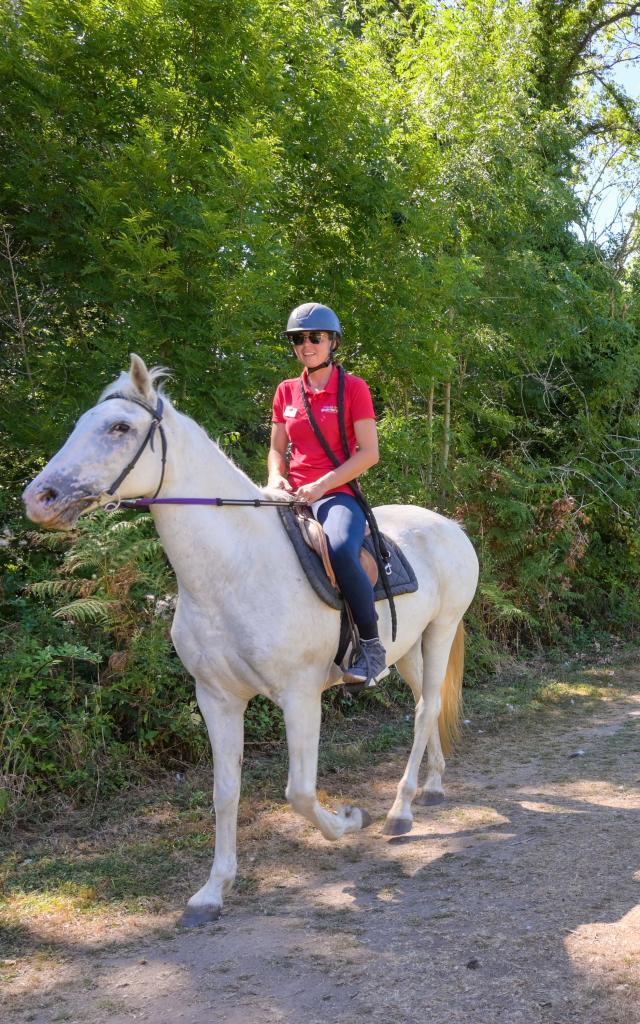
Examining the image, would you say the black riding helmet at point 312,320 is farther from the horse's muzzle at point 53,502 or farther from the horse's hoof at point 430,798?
the horse's hoof at point 430,798

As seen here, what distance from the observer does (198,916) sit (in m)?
3.81

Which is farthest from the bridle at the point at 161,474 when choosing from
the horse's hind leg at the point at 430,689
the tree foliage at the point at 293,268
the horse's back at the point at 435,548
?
the horse's hind leg at the point at 430,689

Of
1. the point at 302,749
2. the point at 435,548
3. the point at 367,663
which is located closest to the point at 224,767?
the point at 302,749

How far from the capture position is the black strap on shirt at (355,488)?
4289 millimetres

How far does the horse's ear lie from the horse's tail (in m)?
3.26

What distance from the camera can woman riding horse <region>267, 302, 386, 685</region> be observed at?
410cm

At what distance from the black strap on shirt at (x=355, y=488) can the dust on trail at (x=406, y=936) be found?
4.18ft

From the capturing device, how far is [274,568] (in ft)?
12.8

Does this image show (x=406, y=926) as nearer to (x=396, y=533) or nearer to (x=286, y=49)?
(x=396, y=533)

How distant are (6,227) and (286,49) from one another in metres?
2.70

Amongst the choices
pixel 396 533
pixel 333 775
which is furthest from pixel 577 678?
pixel 396 533

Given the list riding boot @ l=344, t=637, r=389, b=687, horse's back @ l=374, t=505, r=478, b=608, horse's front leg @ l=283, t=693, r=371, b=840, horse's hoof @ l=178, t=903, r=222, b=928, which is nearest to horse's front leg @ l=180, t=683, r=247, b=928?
horse's hoof @ l=178, t=903, r=222, b=928

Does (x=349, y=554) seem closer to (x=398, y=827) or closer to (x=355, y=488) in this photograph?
(x=355, y=488)

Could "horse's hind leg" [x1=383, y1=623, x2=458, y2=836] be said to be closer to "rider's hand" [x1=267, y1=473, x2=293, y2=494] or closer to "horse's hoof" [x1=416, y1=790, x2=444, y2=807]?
"horse's hoof" [x1=416, y1=790, x2=444, y2=807]
